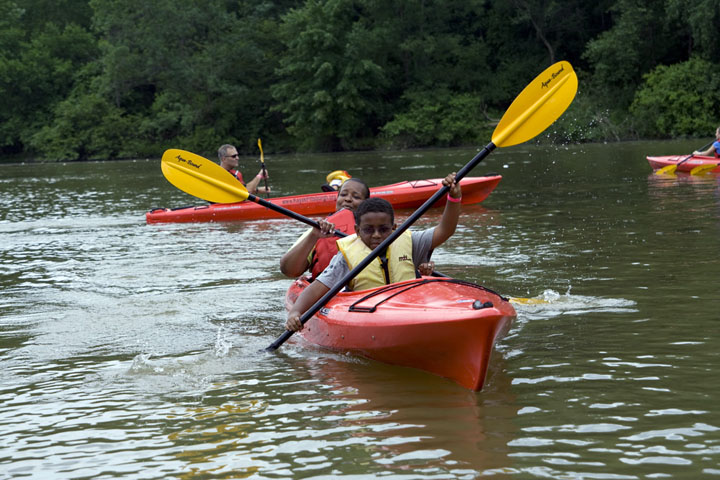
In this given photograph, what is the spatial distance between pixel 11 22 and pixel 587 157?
119 feet

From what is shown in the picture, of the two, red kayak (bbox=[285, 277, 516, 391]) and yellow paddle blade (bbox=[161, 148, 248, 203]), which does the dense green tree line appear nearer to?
yellow paddle blade (bbox=[161, 148, 248, 203])

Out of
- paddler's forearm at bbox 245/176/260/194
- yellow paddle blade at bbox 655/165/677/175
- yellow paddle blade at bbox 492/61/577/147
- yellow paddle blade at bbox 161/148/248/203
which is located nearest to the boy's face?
yellow paddle blade at bbox 492/61/577/147

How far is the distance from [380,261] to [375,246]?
0.29 ft

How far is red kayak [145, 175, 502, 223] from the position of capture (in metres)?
11.9

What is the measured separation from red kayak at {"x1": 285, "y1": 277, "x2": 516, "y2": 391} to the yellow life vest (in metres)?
0.15

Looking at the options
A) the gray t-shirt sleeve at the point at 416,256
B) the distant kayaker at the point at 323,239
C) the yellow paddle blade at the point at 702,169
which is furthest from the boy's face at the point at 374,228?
the yellow paddle blade at the point at 702,169

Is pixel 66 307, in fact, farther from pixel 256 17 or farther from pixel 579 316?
pixel 256 17

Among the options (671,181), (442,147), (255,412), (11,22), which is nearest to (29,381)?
(255,412)

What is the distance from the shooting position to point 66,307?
671cm

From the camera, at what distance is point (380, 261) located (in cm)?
482

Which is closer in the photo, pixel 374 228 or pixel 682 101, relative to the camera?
pixel 374 228

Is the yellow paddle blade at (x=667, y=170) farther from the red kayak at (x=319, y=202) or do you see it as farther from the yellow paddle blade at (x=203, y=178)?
the yellow paddle blade at (x=203, y=178)

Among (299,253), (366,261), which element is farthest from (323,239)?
(366,261)

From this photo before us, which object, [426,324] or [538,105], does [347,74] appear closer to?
[538,105]
